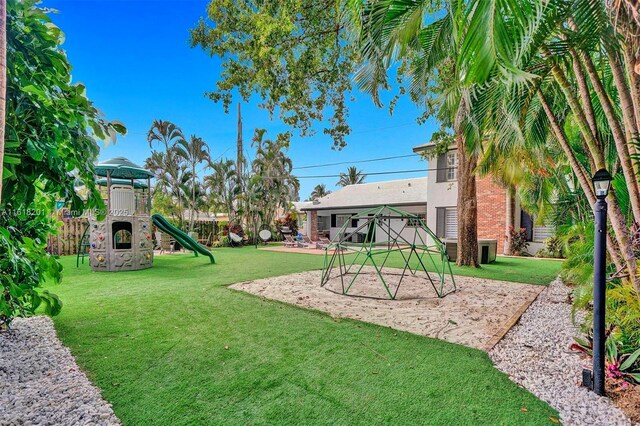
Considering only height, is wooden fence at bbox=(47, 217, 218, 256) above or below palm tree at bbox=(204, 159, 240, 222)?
below

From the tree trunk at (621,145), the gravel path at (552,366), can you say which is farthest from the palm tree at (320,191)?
the tree trunk at (621,145)

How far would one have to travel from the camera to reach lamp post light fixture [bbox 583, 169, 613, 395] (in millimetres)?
2891

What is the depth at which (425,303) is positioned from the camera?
20.3 ft

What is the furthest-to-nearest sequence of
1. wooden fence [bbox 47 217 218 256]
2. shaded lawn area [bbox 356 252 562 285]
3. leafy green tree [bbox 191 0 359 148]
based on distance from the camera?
wooden fence [bbox 47 217 218 256] → shaded lawn area [bbox 356 252 562 285] → leafy green tree [bbox 191 0 359 148]

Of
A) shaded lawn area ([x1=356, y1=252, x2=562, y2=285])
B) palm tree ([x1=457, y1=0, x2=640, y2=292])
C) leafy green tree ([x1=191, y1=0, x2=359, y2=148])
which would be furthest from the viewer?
shaded lawn area ([x1=356, y1=252, x2=562, y2=285])

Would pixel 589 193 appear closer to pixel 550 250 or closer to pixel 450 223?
pixel 550 250

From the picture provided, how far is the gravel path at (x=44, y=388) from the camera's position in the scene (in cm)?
248

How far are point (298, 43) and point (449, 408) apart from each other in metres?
6.85

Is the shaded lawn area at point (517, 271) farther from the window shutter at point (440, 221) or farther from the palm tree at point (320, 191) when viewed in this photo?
the palm tree at point (320, 191)

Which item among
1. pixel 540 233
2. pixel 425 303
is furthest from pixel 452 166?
pixel 425 303

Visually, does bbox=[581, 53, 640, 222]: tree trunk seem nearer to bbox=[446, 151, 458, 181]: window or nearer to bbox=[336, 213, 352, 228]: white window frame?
bbox=[446, 151, 458, 181]: window

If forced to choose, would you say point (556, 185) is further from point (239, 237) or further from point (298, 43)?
point (239, 237)

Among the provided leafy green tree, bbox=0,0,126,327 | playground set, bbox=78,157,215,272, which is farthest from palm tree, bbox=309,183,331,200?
leafy green tree, bbox=0,0,126,327

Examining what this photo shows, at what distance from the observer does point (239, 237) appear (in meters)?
20.4
